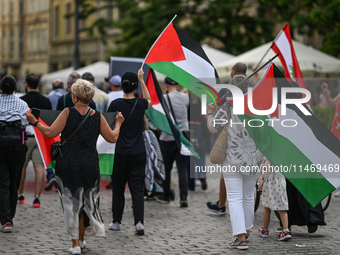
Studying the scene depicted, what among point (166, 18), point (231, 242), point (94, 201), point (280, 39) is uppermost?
point (166, 18)

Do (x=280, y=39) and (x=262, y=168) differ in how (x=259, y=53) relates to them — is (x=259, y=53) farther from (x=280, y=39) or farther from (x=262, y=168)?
(x=262, y=168)

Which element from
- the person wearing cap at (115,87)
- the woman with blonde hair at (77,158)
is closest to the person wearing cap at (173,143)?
the person wearing cap at (115,87)

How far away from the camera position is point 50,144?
6898 mm

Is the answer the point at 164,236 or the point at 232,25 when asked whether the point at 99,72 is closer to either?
the point at 232,25

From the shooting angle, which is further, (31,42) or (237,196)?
(31,42)

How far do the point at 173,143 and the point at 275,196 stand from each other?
9.93 feet

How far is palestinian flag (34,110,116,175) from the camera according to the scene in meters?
6.66

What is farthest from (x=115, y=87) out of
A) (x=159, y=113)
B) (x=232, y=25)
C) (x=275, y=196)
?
(x=232, y=25)

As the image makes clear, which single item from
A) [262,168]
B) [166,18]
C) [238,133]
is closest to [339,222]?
[262,168]

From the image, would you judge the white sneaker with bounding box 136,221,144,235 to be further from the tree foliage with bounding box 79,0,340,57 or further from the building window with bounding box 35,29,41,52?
the building window with bounding box 35,29,41,52

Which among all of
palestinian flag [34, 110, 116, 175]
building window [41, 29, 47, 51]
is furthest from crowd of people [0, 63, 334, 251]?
building window [41, 29, 47, 51]

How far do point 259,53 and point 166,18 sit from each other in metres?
10.1

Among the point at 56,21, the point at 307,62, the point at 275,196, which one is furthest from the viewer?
the point at 56,21

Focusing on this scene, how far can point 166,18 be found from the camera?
25891 millimetres
